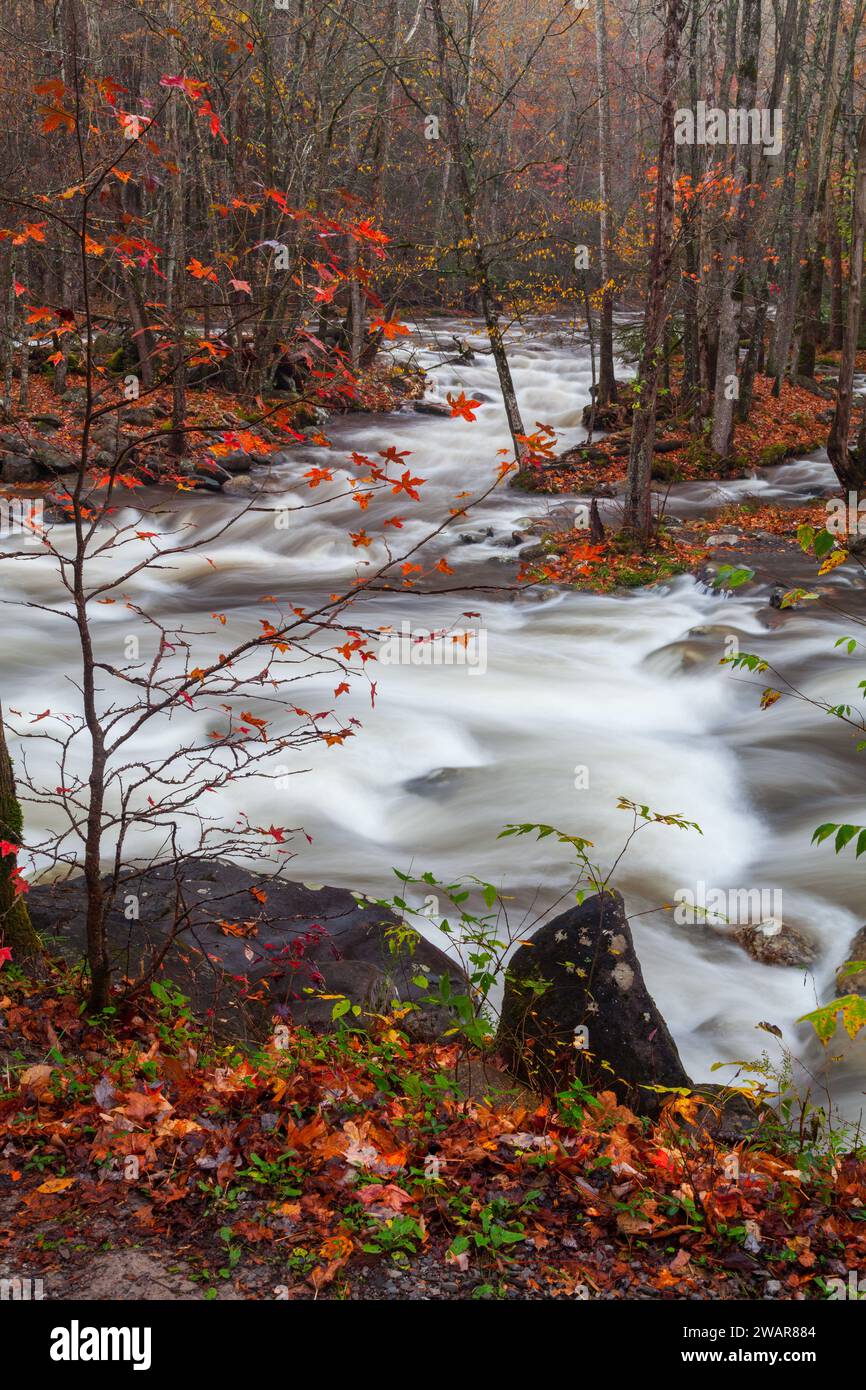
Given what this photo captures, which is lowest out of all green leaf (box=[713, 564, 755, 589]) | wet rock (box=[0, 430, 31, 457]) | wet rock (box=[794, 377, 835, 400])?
green leaf (box=[713, 564, 755, 589])

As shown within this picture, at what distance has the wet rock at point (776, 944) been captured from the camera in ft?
19.8

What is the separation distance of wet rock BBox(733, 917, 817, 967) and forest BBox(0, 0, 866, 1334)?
0.11 feet

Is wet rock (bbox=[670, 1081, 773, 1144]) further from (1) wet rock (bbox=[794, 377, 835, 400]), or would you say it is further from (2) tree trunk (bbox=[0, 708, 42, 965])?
(1) wet rock (bbox=[794, 377, 835, 400])

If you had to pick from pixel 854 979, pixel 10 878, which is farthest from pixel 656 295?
pixel 10 878

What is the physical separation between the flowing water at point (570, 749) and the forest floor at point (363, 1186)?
174 cm

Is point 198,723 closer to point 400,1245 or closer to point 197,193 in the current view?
point 400,1245

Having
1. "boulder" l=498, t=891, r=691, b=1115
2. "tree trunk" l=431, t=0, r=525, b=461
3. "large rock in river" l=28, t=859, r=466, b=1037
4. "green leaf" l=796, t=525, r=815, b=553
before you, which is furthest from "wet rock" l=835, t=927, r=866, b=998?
"tree trunk" l=431, t=0, r=525, b=461

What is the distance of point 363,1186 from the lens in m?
3.17

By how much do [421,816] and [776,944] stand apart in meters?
2.93

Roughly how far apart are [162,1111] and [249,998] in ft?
4.22

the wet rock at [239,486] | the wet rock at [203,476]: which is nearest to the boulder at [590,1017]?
the wet rock at [239,486]

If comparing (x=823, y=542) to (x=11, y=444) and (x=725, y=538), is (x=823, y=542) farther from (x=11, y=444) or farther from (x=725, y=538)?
(x=11, y=444)

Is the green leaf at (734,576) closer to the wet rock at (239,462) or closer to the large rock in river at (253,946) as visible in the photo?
the large rock in river at (253,946)

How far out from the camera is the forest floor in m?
2.83
